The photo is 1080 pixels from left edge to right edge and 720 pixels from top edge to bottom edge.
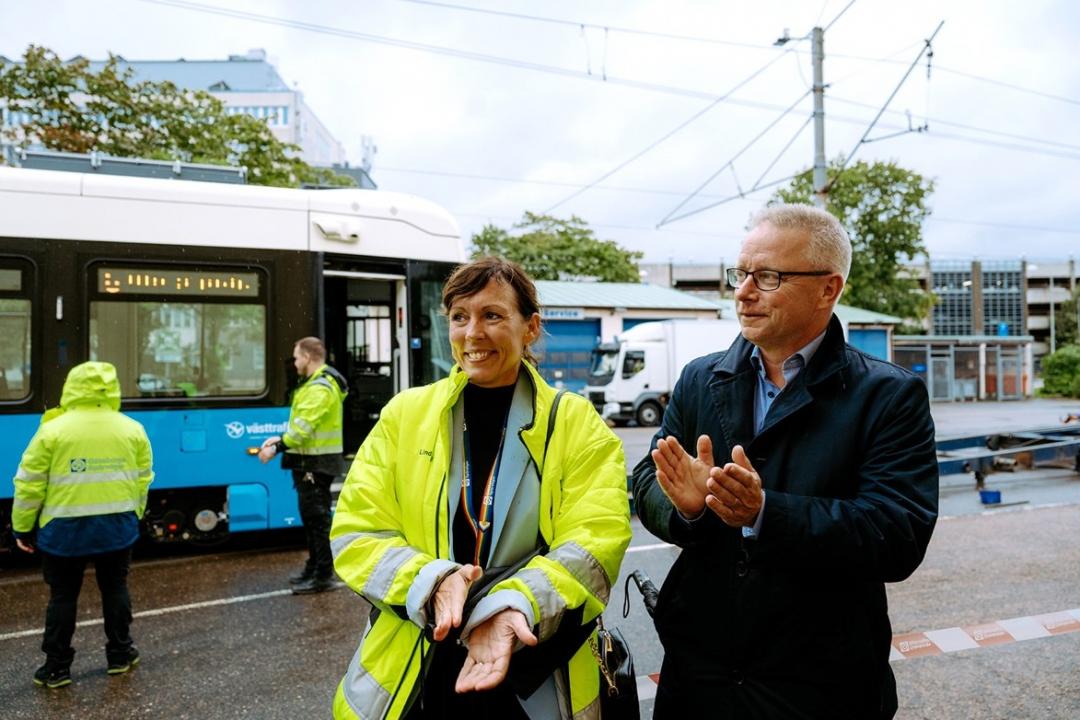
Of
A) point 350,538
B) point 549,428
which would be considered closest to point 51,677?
point 350,538

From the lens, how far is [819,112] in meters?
14.8

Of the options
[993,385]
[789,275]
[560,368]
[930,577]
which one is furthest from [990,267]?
[789,275]

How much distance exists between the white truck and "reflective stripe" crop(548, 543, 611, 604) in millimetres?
20826

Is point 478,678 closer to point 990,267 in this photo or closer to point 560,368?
point 560,368

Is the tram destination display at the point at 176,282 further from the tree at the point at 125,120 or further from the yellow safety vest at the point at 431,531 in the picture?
the tree at the point at 125,120

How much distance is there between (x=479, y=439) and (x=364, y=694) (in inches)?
27.9

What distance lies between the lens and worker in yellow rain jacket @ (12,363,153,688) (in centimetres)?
430

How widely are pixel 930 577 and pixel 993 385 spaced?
39446 mm

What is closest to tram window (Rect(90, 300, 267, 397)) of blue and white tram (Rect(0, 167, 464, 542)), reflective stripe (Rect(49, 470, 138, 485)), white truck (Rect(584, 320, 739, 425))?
blue and white tram (Rect(0, 167, 464, 542))

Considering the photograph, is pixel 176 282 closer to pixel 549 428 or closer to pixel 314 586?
pixel 314 586

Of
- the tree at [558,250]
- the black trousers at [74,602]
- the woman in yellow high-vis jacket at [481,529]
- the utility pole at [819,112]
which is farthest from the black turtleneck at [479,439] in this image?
the tree at [558,250]

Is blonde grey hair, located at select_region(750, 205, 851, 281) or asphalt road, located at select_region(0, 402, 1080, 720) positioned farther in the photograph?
asphalt road, located at select_region(0, 402, 1080, 720)

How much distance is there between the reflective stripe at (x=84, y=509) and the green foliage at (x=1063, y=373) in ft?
157

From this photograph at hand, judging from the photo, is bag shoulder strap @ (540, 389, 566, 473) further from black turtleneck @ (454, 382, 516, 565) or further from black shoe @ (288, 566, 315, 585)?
black shoe @ (288, 566, 315, 585)
